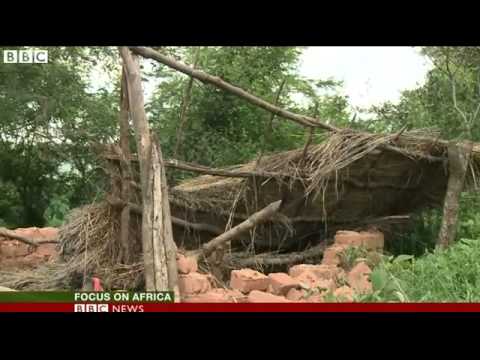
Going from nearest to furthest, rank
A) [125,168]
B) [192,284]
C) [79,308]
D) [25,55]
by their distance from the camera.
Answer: [79,308]
[25,55]
[192,284]
[125,168]

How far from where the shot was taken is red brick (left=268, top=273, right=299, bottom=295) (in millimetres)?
4410

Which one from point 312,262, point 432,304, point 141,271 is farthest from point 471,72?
point 141,271

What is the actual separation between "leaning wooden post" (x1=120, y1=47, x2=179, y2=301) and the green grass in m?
1.26

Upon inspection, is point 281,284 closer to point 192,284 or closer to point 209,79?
point 192,284

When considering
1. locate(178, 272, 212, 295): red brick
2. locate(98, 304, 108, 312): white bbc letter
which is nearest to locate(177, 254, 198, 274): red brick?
locate(178, 272, 212, 295): red brick

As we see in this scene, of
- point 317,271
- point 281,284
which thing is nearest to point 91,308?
point 281,284

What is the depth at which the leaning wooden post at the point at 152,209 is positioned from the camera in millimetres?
4105

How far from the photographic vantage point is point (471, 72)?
20.0ft

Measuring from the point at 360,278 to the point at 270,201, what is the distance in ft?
4.58

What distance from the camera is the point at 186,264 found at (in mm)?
4469

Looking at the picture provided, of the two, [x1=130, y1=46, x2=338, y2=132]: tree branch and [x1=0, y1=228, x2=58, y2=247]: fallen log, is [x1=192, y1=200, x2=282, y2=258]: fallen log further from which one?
[x1=0, y1=228, x2=58, y2=247]: fallen log

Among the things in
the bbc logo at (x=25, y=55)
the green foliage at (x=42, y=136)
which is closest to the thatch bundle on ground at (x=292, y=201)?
the green foliage at (x=42, y=136)

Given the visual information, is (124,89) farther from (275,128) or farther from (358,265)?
(275,128)

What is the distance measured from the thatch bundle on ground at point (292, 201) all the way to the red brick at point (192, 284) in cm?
47
